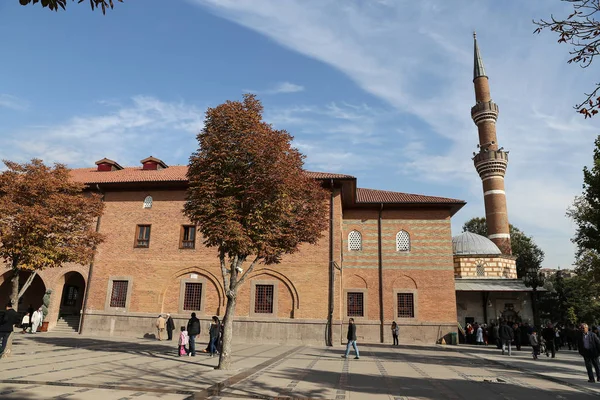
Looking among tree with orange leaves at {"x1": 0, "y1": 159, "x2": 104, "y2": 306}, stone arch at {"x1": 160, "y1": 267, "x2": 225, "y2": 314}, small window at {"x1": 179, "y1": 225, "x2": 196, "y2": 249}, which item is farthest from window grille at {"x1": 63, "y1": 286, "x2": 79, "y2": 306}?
tree with orange leaves at {"x1": 0, "y1": 159, "x2": 104, "y2": 306}

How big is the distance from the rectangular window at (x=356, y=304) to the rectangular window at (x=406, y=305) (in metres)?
2.09

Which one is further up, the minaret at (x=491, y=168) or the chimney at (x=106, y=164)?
the minaret at (x=491, y=168)

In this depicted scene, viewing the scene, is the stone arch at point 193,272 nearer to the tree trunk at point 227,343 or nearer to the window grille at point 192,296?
the window grille at point 192,296

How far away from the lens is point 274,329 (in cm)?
2025

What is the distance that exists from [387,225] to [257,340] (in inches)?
395

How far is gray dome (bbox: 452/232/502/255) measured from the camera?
34.3 metres

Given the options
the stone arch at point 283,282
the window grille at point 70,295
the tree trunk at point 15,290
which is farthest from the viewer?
the window grille at point 70,295

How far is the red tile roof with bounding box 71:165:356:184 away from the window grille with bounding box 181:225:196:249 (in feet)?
8.83

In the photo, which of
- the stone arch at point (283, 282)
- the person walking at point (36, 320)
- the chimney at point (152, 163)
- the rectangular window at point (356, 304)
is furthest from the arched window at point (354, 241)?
the person walking at point (36, 320)

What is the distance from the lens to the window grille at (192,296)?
21344 mm

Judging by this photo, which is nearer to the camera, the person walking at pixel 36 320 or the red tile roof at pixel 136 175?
the person walking at pixel 36 320

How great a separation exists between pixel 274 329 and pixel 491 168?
2961 cm

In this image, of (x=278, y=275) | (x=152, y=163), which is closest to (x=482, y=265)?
(x=278, y=275)

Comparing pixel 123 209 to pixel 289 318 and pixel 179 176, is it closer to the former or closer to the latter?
pixel 179 176
